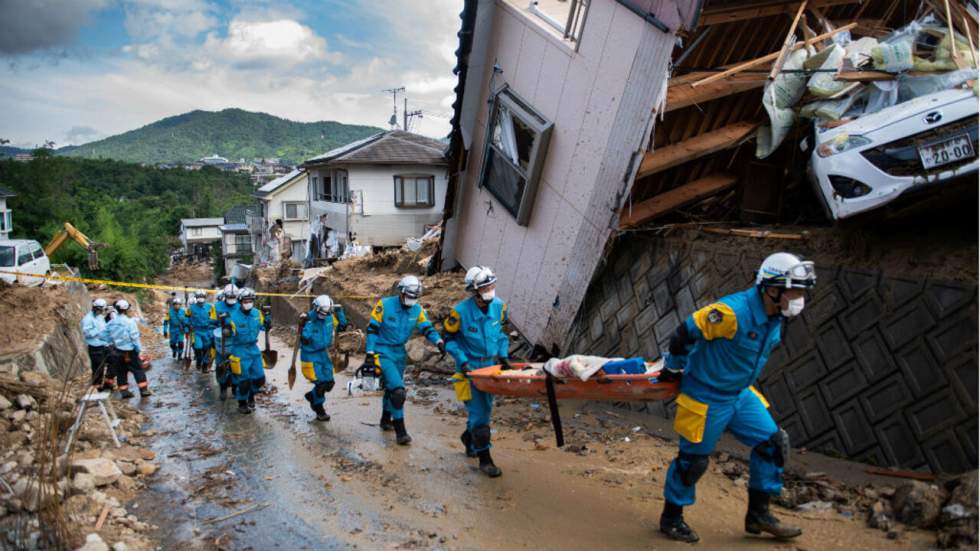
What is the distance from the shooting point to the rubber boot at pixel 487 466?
6.10 meters

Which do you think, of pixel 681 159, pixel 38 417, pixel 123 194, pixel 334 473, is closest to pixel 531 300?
pixel 681 159

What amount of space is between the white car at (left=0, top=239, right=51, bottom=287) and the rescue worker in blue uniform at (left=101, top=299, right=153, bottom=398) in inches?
452

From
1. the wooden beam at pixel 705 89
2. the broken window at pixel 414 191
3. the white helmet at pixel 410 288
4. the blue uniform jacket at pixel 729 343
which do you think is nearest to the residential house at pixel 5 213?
the broken window at pixel 414 191

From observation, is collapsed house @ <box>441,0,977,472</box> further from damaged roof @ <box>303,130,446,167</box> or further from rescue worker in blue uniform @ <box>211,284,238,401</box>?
damaged roof @ <box>303,130,446,167</box>

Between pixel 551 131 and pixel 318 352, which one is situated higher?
pixel 551 131

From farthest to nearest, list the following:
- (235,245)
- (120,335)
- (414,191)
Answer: (235,245), (414,191), (120,335)

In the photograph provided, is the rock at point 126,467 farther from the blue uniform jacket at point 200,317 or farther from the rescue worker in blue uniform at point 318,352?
the blue uniform jacket at point 200,317

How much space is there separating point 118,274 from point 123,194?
1402 inches

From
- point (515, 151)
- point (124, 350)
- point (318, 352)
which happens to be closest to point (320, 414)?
point (318, 352)

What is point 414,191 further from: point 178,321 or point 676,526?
point 676,526

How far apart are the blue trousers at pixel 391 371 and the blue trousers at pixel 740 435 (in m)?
3.66

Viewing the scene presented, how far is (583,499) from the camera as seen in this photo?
17.8 feet

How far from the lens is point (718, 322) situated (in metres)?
4.19

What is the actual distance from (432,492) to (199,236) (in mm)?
66575
